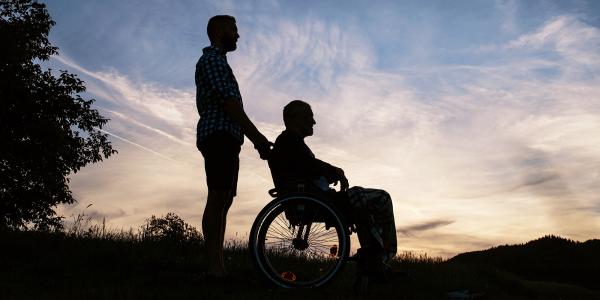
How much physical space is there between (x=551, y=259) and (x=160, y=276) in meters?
14.5

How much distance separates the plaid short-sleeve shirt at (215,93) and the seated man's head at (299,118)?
0.52 meters

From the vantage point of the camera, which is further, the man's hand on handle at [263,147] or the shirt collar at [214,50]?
the shirt collar at [214,50]

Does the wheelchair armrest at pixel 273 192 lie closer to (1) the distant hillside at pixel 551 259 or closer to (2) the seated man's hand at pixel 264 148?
(2) the seated man's hand at pixel 264 148

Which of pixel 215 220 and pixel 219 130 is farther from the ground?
pixel 219 130

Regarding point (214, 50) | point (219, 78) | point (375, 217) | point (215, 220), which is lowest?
point (215, 220)

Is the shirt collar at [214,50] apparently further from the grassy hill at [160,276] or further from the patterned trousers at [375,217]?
the grassy hill at [160,276]

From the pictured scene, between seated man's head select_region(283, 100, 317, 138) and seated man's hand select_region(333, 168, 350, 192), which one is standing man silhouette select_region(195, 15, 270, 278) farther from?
seated man's hand select_region(333, 168, 350, 192)

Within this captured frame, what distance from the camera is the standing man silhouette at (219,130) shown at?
5.80 meters

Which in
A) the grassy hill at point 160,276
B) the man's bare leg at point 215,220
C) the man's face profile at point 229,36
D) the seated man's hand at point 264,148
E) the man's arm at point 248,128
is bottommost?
the grassy hill at point 160,276

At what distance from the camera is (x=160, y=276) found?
7.03 meters

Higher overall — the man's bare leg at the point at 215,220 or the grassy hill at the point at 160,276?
the man's bare leg at the point at 215,220

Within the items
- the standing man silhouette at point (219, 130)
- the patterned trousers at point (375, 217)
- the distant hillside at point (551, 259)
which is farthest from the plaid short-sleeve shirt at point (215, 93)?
the distant hillside at point (551, 259)

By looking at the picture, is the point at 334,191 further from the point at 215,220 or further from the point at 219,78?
the point at 219,78

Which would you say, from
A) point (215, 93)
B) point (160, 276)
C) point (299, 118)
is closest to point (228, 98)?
point (215, 93)
